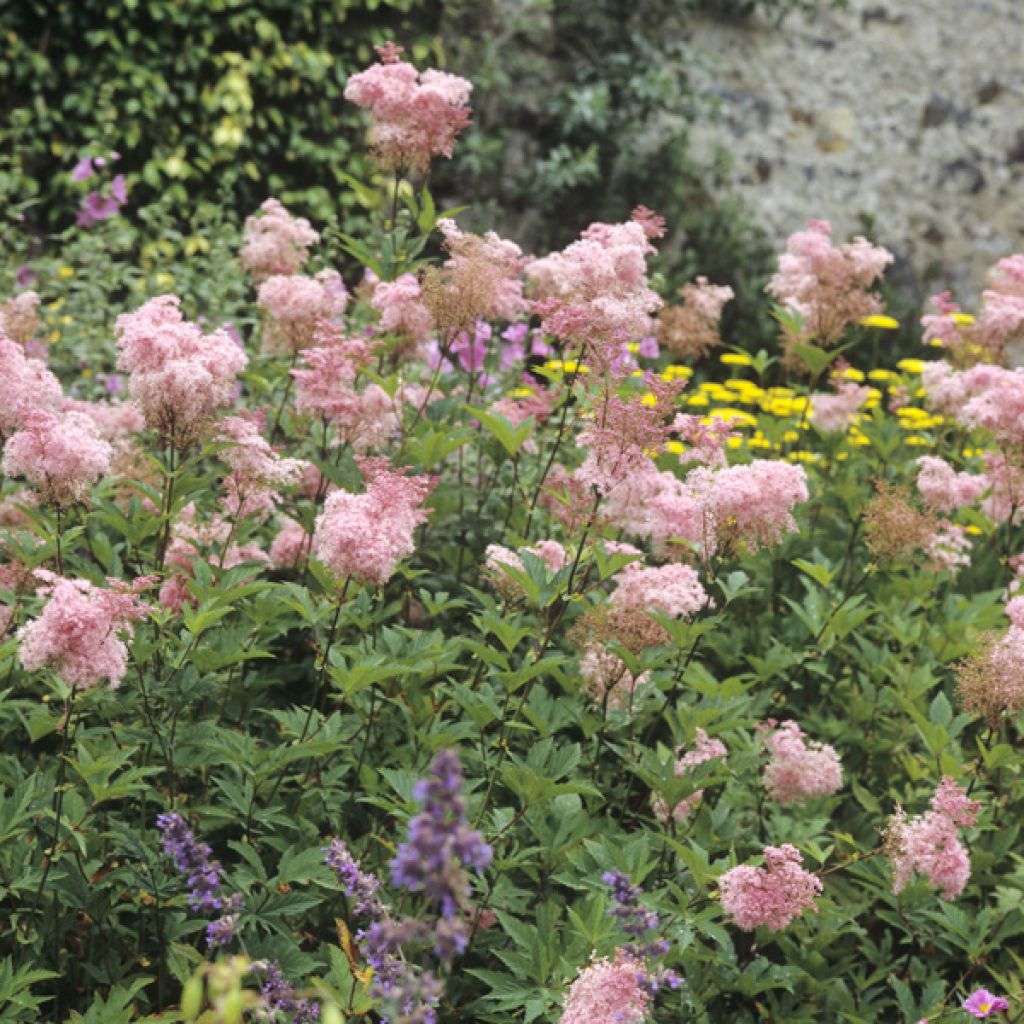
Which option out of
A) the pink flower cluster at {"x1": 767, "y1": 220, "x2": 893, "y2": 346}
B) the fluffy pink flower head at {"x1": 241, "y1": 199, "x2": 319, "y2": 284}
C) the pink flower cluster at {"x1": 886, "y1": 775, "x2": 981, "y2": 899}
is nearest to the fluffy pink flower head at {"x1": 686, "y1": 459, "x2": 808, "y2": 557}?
the pink flower cluster at {"x1": 886, "y1": 775, "x2": 981, "y2": 899}

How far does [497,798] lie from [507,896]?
44 cm

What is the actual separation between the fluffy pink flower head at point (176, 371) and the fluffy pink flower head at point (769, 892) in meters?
1.54

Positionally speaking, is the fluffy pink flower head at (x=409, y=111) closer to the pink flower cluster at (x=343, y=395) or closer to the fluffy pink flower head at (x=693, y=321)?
the pink flower cluster at (x=343, y=395)

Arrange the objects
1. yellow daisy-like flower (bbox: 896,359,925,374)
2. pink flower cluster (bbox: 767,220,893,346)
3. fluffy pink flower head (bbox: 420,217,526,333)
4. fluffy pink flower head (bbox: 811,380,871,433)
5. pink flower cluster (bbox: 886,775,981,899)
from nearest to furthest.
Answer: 1. pink flower cluster (bbox: 886,775,981,899)
2. fluffy pink flower head (bbox: 420,217,526,333)
3. pink flower cluster (bbox: 767,220,893,346)
4. fluffy pink flower head (bbox: 811,380,871,433)
5. yellow daisy-like flower (bbox: 896,359,925,374)

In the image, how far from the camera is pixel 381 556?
244 cm

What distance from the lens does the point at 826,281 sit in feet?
14.8

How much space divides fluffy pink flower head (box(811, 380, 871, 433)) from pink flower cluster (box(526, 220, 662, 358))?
173 cm

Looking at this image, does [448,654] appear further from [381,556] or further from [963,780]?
[963,780]

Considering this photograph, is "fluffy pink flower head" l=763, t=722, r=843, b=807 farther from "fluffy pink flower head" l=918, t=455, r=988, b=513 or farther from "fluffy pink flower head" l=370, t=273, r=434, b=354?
"fluffy pink flower head" l=370, t=273, r=434, b=354

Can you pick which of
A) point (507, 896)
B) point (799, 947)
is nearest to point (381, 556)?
point (507, 896)

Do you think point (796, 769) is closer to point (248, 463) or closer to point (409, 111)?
point (248, 463)

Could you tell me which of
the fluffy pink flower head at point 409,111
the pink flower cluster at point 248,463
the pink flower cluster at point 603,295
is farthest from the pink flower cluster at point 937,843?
the fluffy pink flower head at point 409,111

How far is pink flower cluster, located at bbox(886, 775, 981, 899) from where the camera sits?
2758 mm

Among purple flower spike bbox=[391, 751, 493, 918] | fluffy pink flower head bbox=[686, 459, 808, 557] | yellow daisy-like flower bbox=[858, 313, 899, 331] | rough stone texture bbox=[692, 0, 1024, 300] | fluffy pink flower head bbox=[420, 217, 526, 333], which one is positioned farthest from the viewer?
rough stone texture bbox=[692, 0, 1024, 300]
